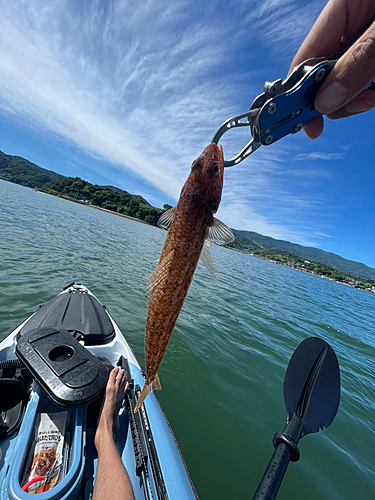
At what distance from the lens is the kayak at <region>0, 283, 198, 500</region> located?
8.66ft

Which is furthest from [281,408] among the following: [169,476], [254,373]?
[169,476]

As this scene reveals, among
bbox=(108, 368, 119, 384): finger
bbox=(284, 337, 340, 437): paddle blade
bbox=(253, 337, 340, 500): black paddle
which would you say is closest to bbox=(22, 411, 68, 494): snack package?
bbox=(108, 368, 119, 384): finger

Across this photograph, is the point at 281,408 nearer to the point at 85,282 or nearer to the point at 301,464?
the point at 301,464

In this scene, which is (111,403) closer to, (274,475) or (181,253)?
(274,475)

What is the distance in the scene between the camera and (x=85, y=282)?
40.1ft

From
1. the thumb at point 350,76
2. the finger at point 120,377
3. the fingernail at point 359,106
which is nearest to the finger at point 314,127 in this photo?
the fingernail at point 359,106

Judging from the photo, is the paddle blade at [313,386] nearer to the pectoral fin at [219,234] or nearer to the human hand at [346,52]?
the pectoral fin at [219,234]

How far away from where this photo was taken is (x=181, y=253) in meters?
1.94

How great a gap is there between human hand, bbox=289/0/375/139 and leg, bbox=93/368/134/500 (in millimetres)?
4668

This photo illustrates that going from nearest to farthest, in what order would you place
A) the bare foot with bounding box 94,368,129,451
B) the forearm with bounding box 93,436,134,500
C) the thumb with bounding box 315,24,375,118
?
the thumb with bounding box 315,24,375,118
the forearm with bounding box 93,436,134,500
the bare foot with bounding box 94,368,129,451

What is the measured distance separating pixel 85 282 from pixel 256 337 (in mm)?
9408

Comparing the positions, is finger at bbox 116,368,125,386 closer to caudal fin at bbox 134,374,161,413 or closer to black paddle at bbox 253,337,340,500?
caudal fin at bbox 134,374,161,413

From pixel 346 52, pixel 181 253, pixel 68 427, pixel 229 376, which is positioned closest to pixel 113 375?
pixel 68 427

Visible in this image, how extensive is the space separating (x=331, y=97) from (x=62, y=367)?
171 inches
